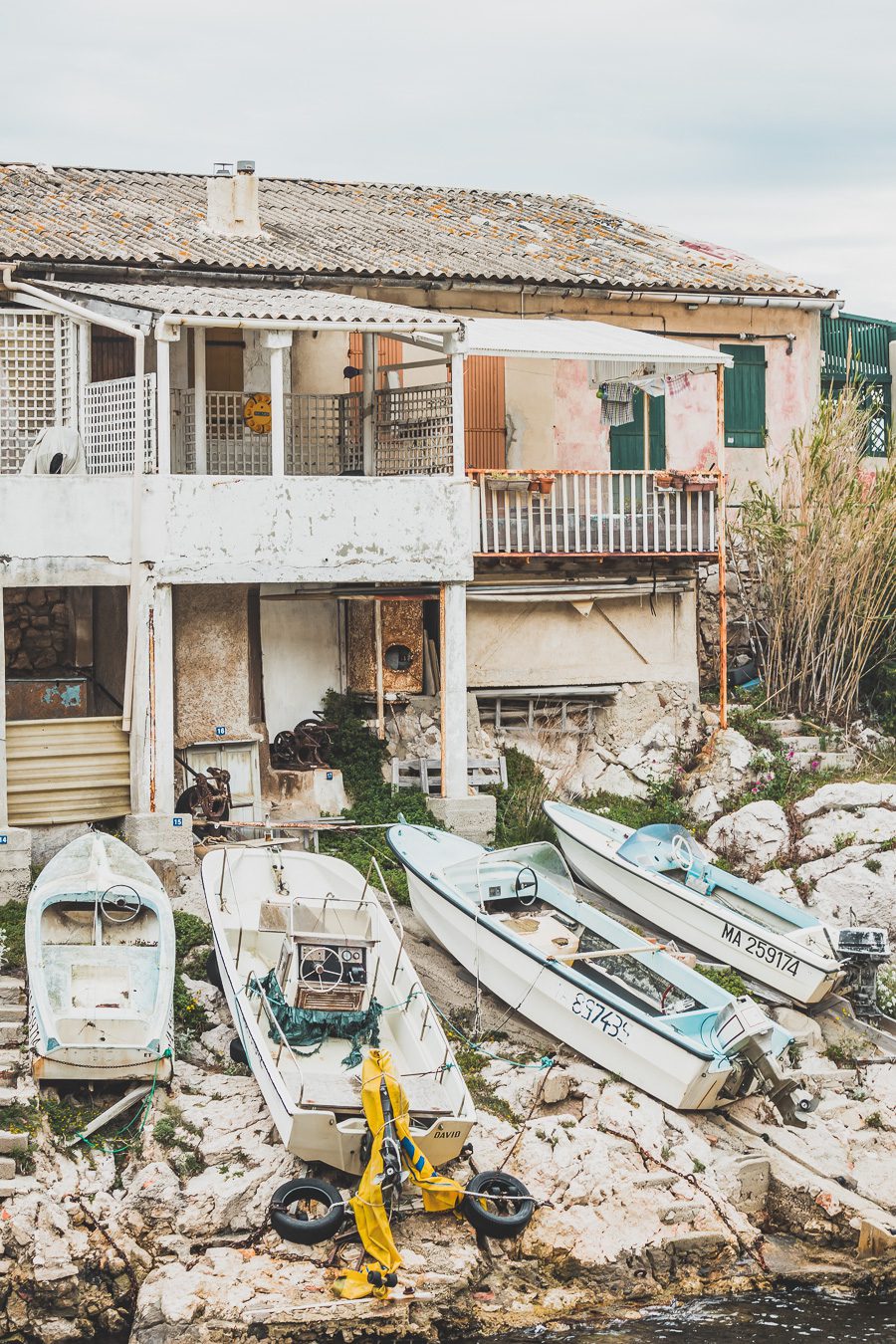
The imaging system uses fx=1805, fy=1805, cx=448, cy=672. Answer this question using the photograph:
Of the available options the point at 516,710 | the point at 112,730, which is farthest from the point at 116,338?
the point at 516,710

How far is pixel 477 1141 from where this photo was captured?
14.2m

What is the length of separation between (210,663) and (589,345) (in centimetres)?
553

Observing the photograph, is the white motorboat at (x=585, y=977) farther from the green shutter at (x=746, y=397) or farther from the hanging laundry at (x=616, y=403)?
the green shutter at (x=746, y=397)

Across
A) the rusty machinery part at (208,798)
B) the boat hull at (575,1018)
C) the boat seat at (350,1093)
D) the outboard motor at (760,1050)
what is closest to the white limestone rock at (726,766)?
the boat hull at (575,1018)

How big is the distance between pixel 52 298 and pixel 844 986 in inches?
411

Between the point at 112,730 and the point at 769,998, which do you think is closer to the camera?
the point at 769,998

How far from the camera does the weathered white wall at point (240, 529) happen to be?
17.9 m

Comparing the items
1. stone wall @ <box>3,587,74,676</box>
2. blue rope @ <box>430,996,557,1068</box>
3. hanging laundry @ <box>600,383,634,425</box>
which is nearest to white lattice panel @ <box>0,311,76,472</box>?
stone wall @ <box>3,587,74,676</box>

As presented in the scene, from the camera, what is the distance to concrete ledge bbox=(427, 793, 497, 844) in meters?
19.5

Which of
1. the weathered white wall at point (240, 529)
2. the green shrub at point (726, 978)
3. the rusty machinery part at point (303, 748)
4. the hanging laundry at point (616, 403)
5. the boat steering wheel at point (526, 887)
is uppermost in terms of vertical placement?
the hanging laundry at point (616, 403)

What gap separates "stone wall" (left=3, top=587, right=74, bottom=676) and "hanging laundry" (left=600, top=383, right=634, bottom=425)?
7.05m

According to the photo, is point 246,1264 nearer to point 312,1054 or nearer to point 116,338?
point 312,1054

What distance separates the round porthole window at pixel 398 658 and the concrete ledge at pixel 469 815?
7.08ft

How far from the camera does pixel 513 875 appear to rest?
58.0 feet
